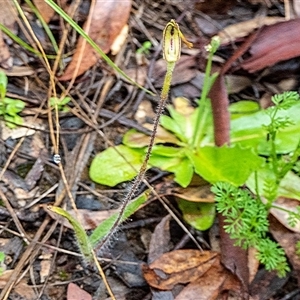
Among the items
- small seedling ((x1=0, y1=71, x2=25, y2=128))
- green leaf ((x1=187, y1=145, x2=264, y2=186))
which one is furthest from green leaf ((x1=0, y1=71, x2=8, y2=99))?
green leaf ((x1=187, y1=145, x2=264, y2=186))

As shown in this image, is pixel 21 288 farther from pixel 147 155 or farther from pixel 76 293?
pixel 147 155

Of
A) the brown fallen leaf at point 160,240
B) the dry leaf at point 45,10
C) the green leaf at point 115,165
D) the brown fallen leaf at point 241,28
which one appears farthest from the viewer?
the brown fallen leaf at point 241,28

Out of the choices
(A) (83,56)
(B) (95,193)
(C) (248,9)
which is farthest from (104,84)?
(C) (248,9)

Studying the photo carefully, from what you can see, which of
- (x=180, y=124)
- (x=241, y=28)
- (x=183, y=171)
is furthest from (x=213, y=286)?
(x=241, y=28)

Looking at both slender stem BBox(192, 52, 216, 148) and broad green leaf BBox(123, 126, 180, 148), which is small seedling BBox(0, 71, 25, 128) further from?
slender stem BBox(192, 52, 216, 148)

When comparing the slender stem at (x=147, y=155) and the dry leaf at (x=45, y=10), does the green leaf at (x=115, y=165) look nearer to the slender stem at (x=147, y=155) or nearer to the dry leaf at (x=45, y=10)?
the slender stem at (x=147, y=155)

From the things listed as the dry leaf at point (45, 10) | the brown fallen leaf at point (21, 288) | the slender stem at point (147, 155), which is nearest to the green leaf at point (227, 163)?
the slender stem at point (147, 155)
